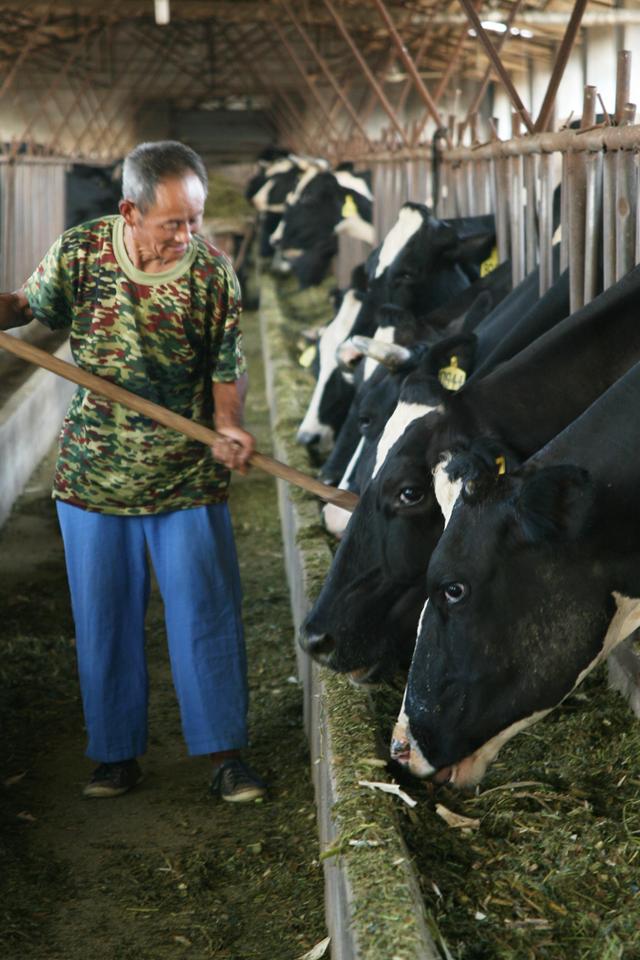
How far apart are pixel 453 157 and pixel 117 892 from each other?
514cm

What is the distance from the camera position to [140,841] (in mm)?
3795

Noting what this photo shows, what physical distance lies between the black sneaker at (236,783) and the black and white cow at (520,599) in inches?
49.9

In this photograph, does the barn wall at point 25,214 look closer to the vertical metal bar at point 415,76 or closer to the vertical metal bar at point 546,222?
the vertical metal bar at point 415,76

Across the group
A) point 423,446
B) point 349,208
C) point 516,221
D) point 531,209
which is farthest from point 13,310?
point 349,208

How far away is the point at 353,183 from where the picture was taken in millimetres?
13719

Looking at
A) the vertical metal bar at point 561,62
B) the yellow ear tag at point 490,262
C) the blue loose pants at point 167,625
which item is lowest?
the blue loose pants at point 167,625

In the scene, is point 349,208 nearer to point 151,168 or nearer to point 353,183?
point 353,183

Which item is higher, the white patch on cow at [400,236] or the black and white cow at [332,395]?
the white patch on cow at [400,236]

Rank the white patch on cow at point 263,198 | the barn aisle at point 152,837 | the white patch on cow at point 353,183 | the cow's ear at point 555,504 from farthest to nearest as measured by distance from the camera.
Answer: the white patch on cow at point 263,198 < the white patch on cow at point 353,183 < the barn aisle at point 152,837 < the cow's ear at point 555,504

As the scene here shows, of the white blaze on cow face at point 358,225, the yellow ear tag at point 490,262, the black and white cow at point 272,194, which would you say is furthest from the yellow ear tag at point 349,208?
the black and white cow at point 272,194

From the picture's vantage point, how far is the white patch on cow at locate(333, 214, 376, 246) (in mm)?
12344

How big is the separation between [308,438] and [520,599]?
4.53 metres

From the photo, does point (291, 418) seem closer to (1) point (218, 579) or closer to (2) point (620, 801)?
(1) point (218, 579)

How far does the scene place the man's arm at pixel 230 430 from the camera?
3.74m
